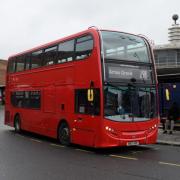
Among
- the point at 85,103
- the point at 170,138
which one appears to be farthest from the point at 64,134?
the point at 170,138

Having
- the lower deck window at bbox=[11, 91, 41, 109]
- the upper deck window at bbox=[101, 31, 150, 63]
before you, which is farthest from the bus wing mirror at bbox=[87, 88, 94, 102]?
the lower deck window at bbox=[11, 91, 41, 109]

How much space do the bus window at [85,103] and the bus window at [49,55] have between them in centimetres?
258

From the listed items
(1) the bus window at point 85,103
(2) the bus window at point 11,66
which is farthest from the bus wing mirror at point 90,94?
(2) the bus window at point 11,66

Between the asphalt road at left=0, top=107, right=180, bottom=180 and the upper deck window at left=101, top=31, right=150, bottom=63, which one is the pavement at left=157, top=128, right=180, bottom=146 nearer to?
the asphalt road at left=0, top=107, right=180, bottom=180

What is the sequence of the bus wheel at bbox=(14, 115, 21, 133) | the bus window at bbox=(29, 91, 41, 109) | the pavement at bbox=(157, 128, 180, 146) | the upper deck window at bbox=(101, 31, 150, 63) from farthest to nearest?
the bus wheel at bbox=(14, 115, 21, 133)
the bus window at bbox=(29, 91, 41, 109)
the pavement at bbox=(157, 128, 180, 146)
the upper deck window at bbox=(101, 31, 150, 63)

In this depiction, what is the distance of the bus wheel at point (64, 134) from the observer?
50.0ft

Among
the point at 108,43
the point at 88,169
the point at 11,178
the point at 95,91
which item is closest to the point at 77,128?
the point at 95,91

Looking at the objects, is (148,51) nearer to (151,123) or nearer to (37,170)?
(151,123)

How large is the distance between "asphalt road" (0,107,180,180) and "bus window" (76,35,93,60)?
328 cm

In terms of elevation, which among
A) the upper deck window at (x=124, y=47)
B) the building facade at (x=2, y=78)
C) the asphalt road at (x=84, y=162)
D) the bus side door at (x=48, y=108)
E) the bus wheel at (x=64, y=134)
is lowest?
the asphalt road at (x=84, y=162)

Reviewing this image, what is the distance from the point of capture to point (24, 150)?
14.3 m

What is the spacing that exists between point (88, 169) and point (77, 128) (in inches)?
161

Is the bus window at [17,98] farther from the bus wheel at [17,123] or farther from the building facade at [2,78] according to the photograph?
the building facade at [2,78]

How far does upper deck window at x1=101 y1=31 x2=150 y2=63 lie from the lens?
13.6 meters
